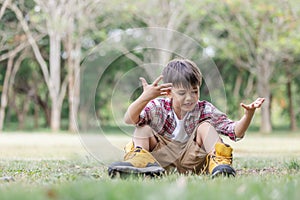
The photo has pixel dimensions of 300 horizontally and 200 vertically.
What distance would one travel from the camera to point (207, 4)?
1955cm

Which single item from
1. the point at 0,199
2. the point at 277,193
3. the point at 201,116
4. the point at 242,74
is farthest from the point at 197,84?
the point at 242,74

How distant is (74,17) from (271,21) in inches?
270

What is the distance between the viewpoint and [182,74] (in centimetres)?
364

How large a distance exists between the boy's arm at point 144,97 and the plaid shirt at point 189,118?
17cm

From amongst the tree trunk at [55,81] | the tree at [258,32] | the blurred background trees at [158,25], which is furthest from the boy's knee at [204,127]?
the tree trunk at [55,81]

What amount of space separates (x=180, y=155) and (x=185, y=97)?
440mm

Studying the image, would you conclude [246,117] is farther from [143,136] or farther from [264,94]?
[264,94]

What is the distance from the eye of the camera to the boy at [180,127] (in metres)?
3.61

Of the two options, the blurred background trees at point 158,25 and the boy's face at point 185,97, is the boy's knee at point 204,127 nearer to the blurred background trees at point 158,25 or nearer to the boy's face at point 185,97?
the boy's face at point 185,97

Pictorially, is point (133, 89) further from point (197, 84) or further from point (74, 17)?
point (74, 17)

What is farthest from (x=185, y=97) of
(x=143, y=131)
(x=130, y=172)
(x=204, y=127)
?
(x=130, y=172)

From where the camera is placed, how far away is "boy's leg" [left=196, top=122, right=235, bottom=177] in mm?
3441

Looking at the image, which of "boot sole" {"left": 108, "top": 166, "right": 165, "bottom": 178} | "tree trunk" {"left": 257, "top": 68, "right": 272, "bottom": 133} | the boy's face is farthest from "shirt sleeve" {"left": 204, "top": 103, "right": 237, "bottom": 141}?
"tree trunk" {"left": 257, "top": 68, "right": 272, "bottom": 133}

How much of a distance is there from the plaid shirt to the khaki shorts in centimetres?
6
